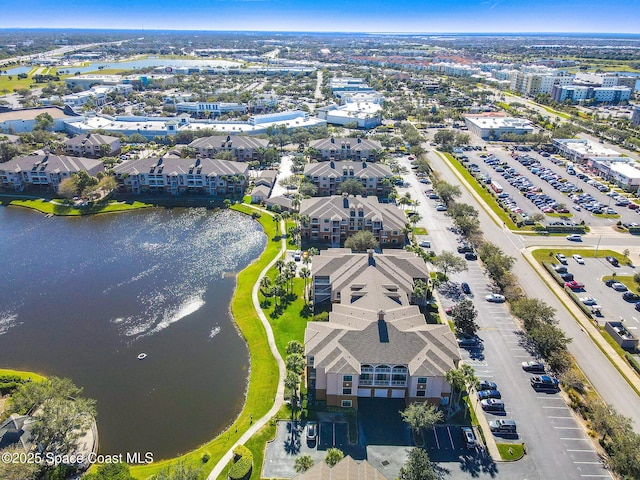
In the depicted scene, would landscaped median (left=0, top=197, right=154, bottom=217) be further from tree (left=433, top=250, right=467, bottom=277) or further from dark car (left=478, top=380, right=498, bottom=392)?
dark car (left=478, top=380, right=498, bottom=392)

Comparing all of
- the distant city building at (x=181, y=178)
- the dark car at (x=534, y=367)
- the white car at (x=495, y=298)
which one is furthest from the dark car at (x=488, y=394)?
the distant city building at (x=181, y=178)

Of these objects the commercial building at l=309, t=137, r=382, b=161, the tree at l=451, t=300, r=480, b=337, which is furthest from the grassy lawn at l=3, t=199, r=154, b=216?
the tree at l=451, t=300, r=480, b=337

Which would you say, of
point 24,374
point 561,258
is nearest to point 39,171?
point 24,374

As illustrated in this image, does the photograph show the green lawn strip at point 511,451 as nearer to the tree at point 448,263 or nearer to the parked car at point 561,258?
the tree at point 448,263

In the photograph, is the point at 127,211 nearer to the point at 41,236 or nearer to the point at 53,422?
the point at 41,236

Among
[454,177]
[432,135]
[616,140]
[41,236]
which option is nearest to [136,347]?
[41,236]
